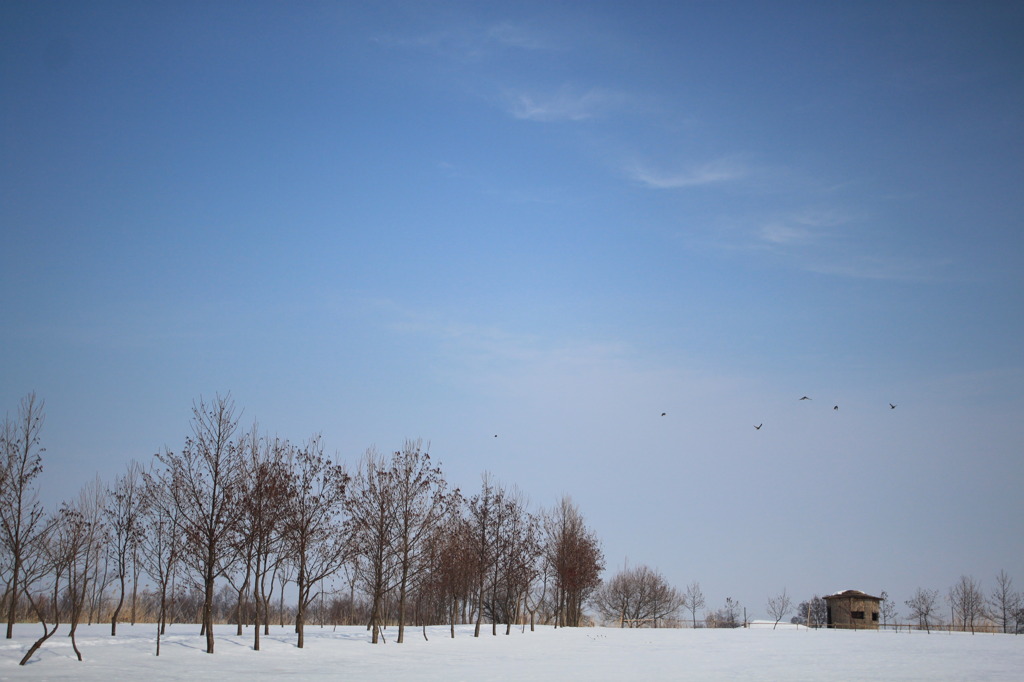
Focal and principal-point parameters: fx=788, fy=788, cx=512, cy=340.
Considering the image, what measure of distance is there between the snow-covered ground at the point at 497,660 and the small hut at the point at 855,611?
29.7m

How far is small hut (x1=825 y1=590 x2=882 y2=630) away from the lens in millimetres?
69750

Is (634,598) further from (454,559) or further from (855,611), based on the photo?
(454,559)

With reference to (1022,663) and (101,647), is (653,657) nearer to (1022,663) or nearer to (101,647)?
(1022,663)

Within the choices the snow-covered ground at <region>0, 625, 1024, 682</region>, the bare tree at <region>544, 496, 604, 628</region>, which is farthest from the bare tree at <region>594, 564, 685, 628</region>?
the snow-covered ground at <region>0, 625, 1024, 682</region>

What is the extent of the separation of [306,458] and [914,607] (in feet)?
275

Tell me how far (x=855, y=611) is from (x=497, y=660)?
52.6m

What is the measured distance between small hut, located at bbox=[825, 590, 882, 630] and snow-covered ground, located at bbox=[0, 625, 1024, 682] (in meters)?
29.7

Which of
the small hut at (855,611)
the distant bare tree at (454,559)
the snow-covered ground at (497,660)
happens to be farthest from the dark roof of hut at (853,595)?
the distant bare tree at (454,559)

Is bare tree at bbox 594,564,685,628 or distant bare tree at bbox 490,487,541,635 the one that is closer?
distant bare tree at bbox 490,487,541,635

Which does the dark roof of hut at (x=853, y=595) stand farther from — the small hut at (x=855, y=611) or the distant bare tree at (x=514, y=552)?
the distant bare tree at (x=514, y=552)

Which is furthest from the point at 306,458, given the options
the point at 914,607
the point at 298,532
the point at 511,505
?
the point at 914,607

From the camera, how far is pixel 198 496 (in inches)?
1286

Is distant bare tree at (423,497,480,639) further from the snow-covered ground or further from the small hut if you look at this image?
the small hut

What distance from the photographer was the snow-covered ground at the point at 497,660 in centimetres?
2339
